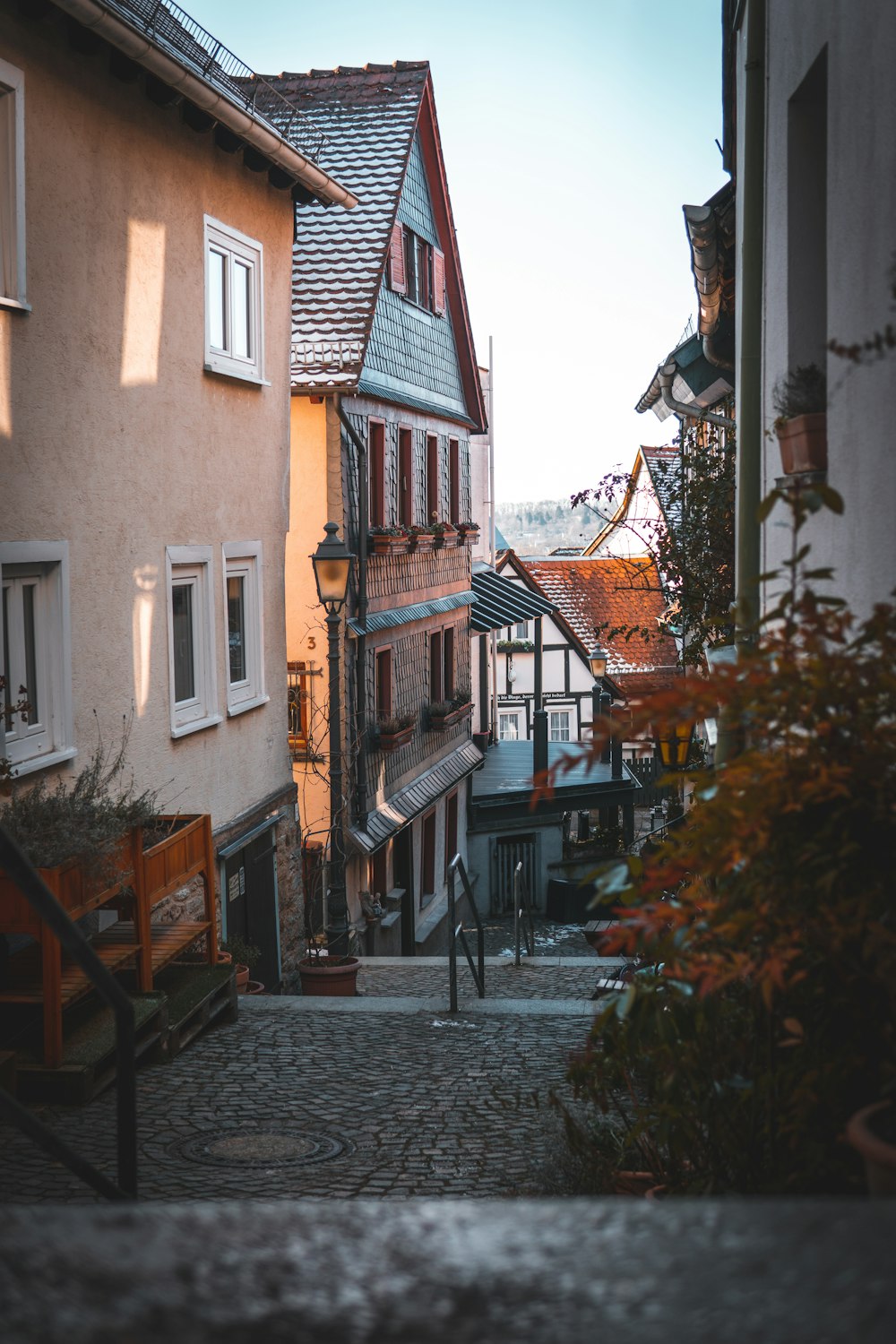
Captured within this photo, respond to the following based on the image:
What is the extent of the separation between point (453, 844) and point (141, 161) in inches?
585

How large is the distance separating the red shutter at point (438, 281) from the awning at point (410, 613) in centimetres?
423

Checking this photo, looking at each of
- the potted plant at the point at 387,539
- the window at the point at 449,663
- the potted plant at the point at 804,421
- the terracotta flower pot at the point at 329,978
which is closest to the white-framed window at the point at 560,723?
the window at the point at 449,663

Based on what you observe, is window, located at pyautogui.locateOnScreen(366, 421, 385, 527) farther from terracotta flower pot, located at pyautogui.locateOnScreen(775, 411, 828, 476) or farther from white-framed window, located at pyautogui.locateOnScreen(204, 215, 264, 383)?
terracotta flower pot, located at pyautogui.locateOnScreen(775, 411, 828, 476)

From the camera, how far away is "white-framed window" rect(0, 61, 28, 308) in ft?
26.5

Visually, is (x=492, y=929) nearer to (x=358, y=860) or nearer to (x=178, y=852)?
(x=358, y=860)

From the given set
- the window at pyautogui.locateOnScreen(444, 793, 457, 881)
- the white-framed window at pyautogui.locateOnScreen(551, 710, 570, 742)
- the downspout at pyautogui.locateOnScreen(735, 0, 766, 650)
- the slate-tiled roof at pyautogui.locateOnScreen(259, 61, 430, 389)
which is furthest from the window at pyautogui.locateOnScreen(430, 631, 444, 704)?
the white-framed window at pyautogui.locateOnScreen(551, 710, 570, 742)

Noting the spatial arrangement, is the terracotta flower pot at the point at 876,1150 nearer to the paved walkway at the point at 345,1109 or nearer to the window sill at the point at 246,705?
the paved walkway at the point at 345,1109

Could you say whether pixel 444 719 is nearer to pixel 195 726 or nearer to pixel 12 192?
pixel 195 726

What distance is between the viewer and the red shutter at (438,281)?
20.4 metres

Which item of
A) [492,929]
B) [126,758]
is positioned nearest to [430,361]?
[492,929]

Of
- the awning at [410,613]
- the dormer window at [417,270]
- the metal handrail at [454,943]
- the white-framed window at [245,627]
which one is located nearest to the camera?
the metal handrail at [454,943]

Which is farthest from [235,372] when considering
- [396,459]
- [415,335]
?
[415,335]

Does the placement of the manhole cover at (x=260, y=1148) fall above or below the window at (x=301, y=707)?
below

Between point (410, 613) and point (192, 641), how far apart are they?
25.0ft
